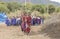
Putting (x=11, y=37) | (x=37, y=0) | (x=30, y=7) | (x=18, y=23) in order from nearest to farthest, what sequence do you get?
(x=11, y=37) → (x=18, y=23) → (x=30, y=7) → (x=37, y=0)

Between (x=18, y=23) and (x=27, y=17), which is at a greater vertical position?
(x=27, y=17)

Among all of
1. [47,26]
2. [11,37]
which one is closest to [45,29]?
[47,26]

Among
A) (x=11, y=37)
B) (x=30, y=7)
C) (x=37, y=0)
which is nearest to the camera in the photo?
(x=11, y=37)

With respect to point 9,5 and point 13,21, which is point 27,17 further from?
point 9,5

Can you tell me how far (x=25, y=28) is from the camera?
13.8 m

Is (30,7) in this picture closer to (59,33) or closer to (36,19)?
(36,19)

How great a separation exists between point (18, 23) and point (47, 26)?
5609mm

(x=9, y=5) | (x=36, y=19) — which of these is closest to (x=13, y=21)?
(x=36, y=19)

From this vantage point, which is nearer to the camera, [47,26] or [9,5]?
[47,26]

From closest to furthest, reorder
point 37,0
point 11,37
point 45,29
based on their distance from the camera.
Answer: point 11,37, point 45,29, point 37,0

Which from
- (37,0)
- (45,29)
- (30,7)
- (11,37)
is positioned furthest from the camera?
(37,0)

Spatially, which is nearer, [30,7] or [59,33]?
[59,33]

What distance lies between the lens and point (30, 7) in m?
32.8

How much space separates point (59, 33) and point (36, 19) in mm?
7771
